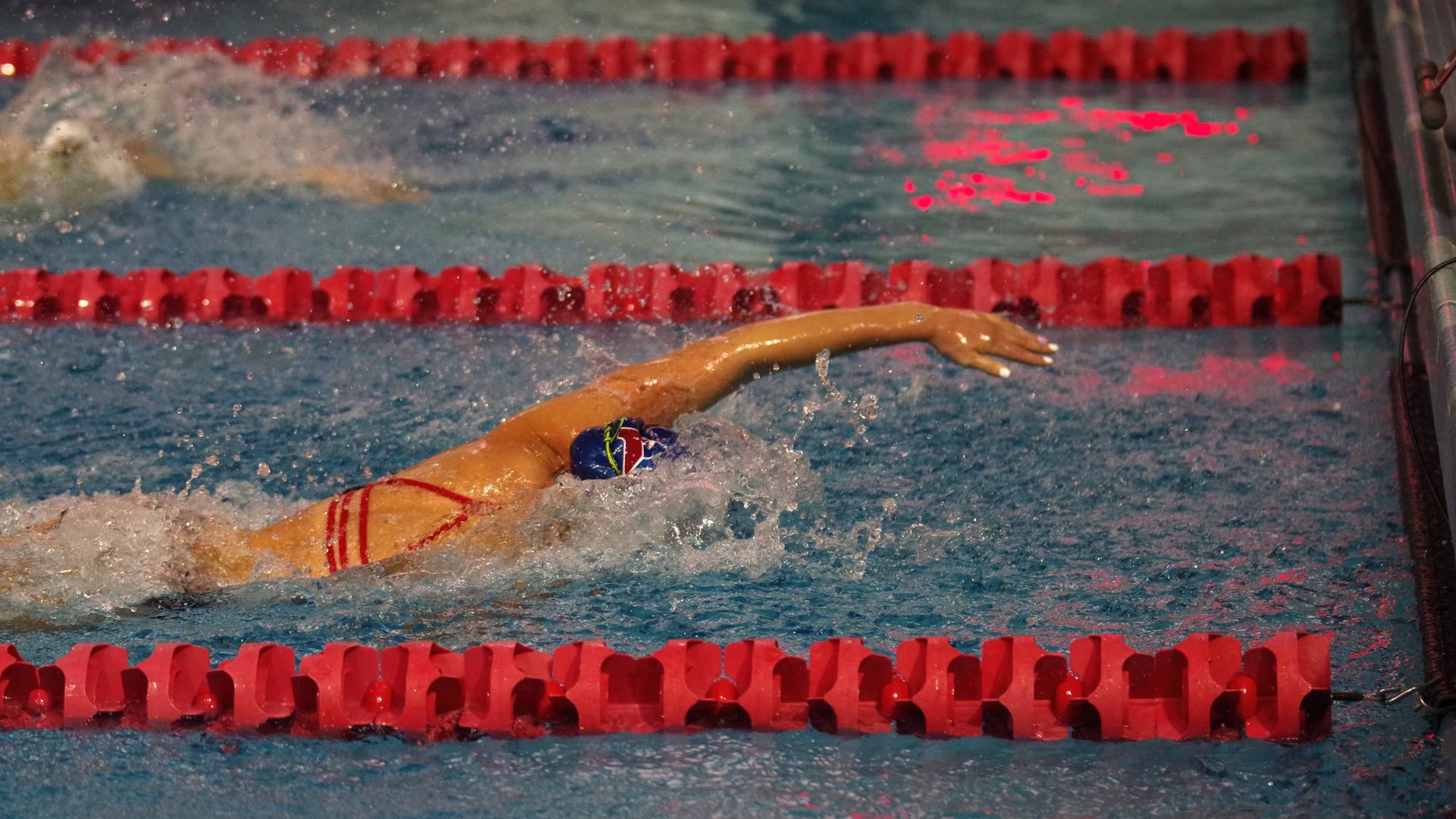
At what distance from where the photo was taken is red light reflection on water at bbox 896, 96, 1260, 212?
5.19 metres

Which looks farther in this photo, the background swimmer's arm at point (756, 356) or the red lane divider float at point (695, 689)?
the background swimmer's arm at point (756, 356)

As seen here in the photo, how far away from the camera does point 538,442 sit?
304 cm

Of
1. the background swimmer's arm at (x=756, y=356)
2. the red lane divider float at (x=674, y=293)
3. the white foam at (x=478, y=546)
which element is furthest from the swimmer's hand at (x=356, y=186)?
the background swimmer's arm at (x=756, y=356)

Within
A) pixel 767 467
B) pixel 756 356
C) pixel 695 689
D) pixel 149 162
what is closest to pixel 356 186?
pixel 149 162

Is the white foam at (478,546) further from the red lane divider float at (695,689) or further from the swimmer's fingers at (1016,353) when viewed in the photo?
the swimmer's fingers at (1016,353)

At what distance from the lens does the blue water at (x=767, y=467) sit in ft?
7.89

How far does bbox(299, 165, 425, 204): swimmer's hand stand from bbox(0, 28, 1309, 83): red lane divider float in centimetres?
101

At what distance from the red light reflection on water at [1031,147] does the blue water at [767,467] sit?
0.05 m

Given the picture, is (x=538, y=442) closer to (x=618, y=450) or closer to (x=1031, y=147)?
(x=618, y=450)

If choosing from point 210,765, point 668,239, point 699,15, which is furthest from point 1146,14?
point 210,765

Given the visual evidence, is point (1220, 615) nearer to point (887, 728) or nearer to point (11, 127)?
point (887, 728)

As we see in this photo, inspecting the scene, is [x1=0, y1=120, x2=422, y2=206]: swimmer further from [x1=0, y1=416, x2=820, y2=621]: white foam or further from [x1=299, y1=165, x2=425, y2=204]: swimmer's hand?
[x1=0, y1=416, x2=820, y2=621]: white foam

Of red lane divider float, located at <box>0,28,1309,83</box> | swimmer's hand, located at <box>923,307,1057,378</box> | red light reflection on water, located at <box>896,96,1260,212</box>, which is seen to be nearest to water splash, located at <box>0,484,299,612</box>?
swimmer's hand, located at <box>923,307,1057,378</box>

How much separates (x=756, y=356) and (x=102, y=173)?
10.4 ft
